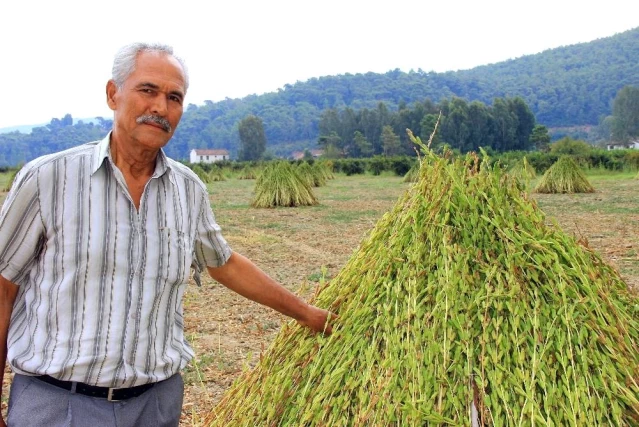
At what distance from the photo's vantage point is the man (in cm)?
203

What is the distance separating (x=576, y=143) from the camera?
48.6m

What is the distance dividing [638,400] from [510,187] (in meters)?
0.77

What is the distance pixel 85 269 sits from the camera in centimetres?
205

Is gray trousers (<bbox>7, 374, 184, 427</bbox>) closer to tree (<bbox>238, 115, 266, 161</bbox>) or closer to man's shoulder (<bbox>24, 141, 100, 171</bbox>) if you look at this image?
man's shoulder (<bbox>24, 141, 100, 171</bbox>)

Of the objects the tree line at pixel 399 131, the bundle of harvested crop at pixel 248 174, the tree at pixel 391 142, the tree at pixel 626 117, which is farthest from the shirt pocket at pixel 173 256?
the tree at pixel 626 117

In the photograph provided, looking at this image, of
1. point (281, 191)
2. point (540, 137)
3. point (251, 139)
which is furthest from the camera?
point (251, 139)

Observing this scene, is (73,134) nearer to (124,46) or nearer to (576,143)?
(576,143)

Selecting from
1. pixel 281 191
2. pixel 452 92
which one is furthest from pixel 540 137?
pixel 452 92

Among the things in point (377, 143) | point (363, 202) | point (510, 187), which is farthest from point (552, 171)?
point (377, 143)

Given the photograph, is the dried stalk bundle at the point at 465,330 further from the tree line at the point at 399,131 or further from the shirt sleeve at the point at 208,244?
the tree line at the point at 399,131

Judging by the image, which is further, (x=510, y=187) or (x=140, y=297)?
(x=510, y=187)

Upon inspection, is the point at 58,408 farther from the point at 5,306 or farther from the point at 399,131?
the point at 399,131

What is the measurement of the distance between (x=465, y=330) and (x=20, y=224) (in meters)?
1.33

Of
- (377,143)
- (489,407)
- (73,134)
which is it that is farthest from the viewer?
(73,134)
